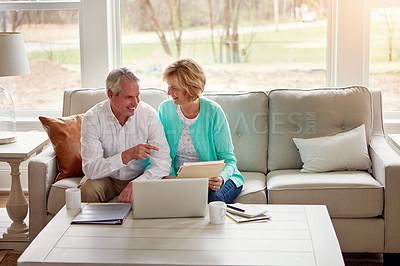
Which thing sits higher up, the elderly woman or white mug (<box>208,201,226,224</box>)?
the elderly woman

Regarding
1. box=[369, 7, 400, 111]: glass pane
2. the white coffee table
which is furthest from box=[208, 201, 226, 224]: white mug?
box=[369, 7, 400, 111]: glass pane

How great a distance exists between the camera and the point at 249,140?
11.7 feet

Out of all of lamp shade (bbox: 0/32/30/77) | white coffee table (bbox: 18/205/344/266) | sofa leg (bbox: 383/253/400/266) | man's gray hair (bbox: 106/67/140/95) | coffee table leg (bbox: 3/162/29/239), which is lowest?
sofa leg (bbox: 383/253/400/266)

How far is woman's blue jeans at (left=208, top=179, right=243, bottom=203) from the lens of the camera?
2.95m

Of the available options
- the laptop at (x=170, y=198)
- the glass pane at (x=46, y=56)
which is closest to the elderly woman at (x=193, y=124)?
the laptop at (x=170, y=198)

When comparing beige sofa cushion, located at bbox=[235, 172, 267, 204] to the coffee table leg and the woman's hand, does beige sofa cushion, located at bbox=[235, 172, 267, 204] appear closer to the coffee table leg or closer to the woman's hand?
the woman's hand

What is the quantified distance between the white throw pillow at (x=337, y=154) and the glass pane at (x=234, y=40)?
98 centimetres

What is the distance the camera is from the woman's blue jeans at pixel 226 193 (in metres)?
2.95

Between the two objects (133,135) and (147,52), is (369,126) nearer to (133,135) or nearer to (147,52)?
(133,135)

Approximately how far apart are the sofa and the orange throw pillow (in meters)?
0.05

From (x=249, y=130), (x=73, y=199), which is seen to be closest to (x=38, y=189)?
(x=73, y=199)

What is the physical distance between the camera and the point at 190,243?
217 cm

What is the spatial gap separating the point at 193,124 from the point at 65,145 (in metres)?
0.76

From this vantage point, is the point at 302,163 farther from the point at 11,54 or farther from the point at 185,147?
the point at 11,54
